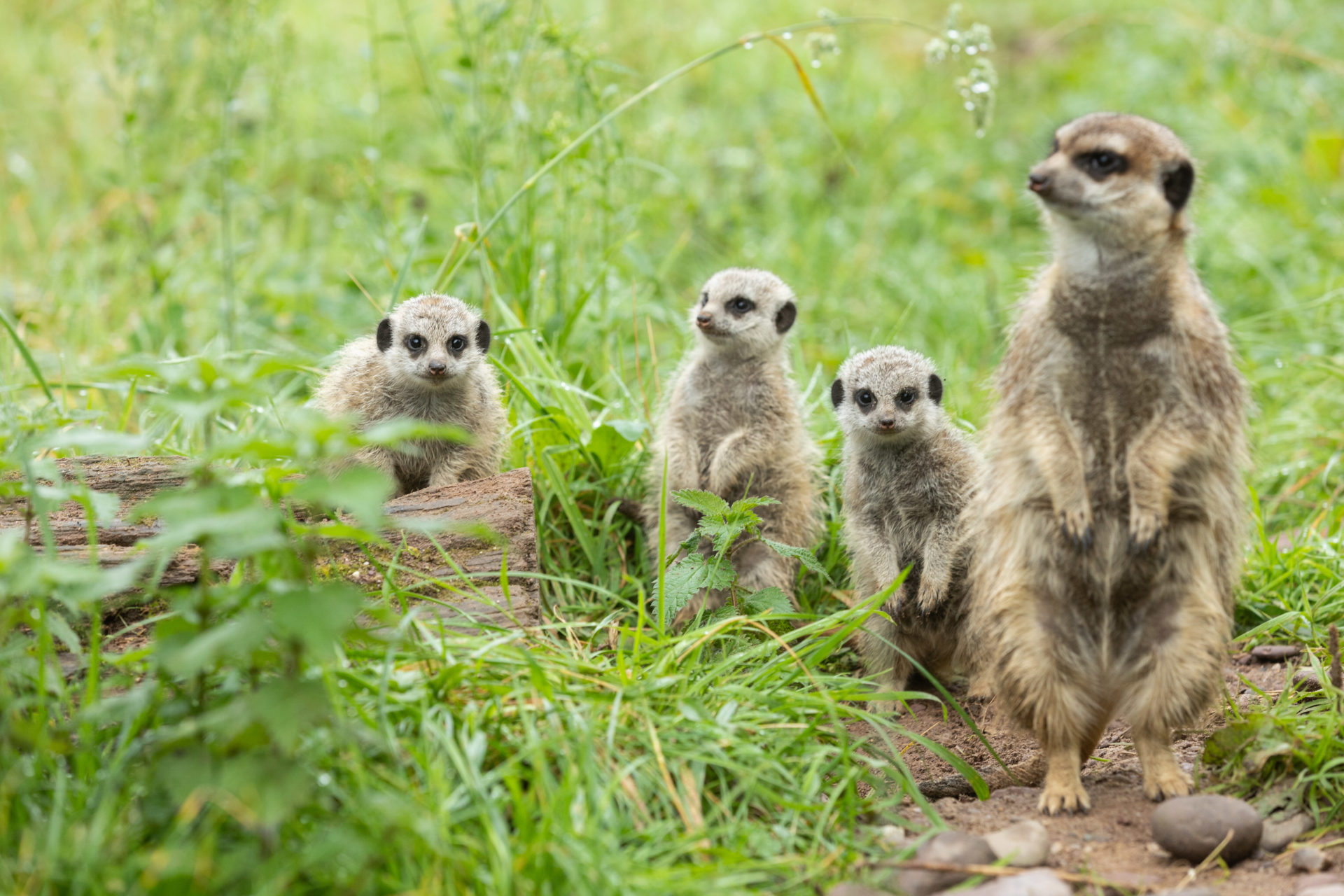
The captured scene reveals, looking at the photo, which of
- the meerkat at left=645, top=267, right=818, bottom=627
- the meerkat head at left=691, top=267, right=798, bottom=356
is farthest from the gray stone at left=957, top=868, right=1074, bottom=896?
the meerkat head at left=691, top=267, right=798, bottom=356

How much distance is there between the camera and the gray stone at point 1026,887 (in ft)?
8.33

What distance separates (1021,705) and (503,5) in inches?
140

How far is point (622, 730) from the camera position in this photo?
9.52ft

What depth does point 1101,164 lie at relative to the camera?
314 centimetres

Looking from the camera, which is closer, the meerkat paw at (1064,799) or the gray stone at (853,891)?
the gray stone at (853,891)

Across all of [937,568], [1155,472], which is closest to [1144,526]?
[1155,472]

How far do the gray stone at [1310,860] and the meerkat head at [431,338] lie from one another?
2975mm

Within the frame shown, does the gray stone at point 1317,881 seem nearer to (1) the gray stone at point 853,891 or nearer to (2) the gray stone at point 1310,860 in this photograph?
(2) the gray stone at point 1310,860

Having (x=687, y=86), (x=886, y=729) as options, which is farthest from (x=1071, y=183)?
(x=687, y=86)

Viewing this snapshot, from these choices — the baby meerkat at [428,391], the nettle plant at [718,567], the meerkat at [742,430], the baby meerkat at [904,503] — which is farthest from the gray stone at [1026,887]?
the baby meerkat at [428,391]

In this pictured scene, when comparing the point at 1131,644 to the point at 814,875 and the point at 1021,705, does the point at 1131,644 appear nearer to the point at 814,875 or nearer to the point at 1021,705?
the point at 1021,705

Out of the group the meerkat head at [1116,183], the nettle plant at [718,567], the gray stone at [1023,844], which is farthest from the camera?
the nettle plant at [718,567]

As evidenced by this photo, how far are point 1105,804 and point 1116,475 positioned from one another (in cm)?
88

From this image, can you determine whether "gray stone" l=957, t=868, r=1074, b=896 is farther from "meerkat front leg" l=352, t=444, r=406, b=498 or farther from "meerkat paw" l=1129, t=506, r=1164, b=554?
"meerkat front leg" l=352, t=444, r=406, b=498
